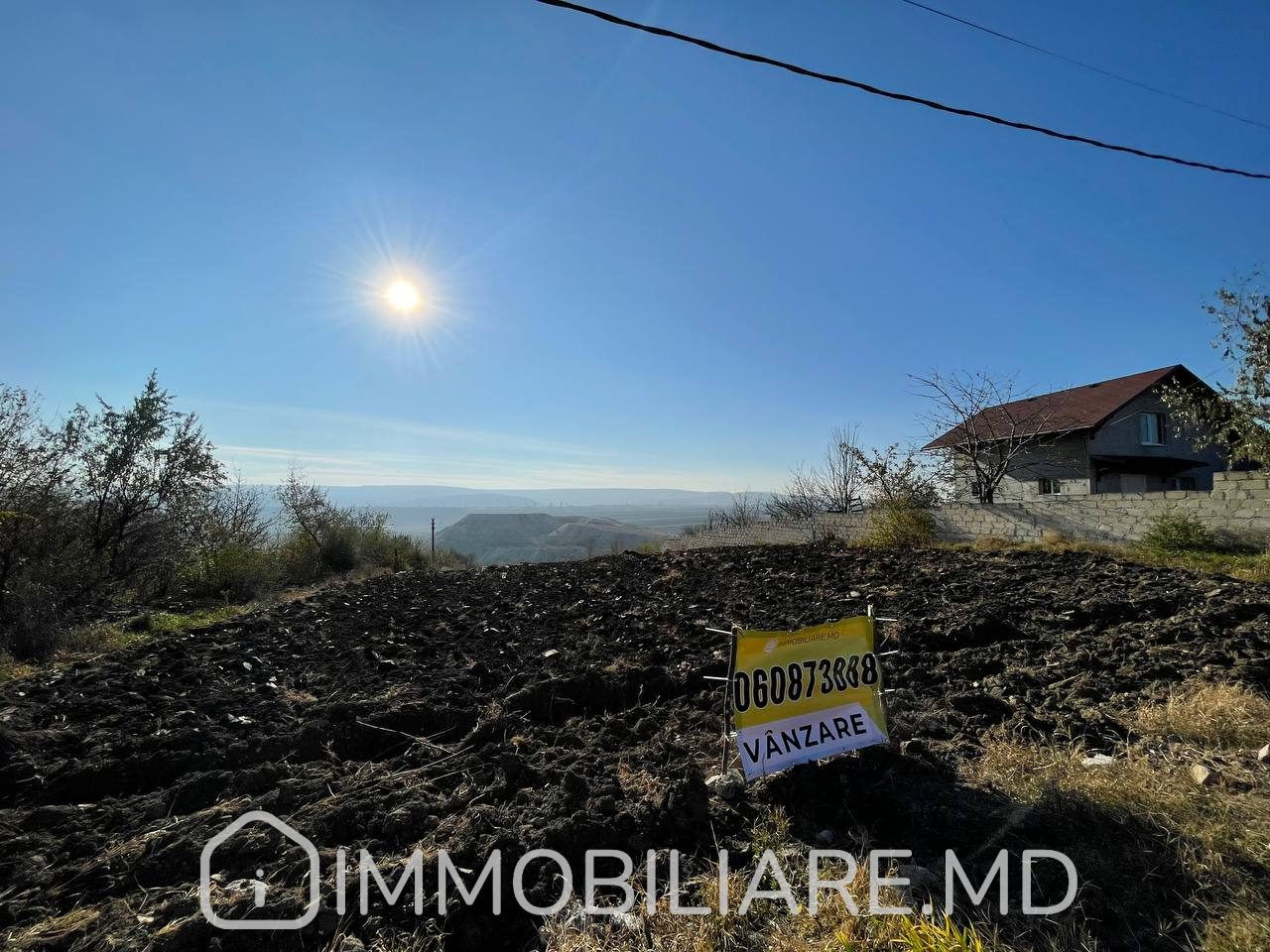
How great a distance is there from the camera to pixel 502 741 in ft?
10.7

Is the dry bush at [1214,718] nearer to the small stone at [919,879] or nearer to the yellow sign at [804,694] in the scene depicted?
the yellow sign at [804,694]

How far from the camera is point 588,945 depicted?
1748 mm

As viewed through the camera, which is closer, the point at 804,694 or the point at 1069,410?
the point at 804,694

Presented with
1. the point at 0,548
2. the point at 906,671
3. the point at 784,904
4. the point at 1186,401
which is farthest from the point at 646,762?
the point at 1186,401

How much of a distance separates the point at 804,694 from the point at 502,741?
1.73 metres

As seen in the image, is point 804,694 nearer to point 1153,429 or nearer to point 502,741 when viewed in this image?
point 502,741

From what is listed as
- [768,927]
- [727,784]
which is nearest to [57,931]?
[768,927]

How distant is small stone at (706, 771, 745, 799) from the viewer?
255 centimetres

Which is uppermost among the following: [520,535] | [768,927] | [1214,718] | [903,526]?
[903,526]

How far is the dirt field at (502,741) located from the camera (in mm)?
2084

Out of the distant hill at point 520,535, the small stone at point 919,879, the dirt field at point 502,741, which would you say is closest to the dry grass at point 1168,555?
the dirt field at point 502,741

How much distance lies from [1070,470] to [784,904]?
23.5 m

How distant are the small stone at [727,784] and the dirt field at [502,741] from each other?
1.8 inches

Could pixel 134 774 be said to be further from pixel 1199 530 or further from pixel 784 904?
pixel 1199 530
